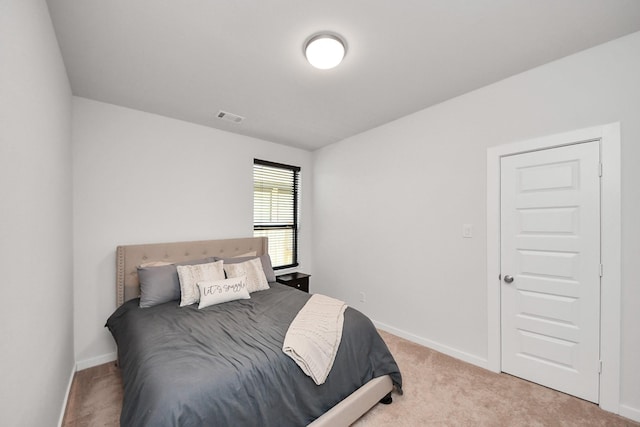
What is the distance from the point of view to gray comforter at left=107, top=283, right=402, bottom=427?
122 cm

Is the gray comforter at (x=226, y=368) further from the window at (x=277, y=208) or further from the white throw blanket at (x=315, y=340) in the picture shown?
the window at (x=277, y=208)

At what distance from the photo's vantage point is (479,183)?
244 centimetres

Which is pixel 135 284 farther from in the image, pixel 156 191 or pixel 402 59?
pixel 402 59

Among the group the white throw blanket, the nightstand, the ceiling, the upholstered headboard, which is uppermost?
the ceiling

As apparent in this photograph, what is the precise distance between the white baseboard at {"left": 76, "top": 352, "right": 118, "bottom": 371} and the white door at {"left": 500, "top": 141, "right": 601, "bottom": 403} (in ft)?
12.3

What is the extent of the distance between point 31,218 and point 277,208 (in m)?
2.92

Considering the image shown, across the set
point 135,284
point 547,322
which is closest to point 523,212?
point 547,322

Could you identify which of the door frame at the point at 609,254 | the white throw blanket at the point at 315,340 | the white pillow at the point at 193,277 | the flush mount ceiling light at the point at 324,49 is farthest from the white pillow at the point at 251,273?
the door frame at the point at 609,254

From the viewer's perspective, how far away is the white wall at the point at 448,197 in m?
1.75

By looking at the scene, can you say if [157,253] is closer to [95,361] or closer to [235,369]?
[95,361]

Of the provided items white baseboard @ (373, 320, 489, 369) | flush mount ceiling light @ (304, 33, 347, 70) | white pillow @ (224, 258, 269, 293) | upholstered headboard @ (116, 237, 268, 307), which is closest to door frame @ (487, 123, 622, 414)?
white baseboard @ (373, 320, 489, 369)

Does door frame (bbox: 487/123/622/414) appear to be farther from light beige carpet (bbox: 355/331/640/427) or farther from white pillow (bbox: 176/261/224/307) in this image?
white pillow (bbox: 176/261/224/307)

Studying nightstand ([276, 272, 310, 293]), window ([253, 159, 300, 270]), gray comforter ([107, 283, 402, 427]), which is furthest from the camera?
window ([253, 159, 300, 270])

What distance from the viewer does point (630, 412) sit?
1.71 meters
